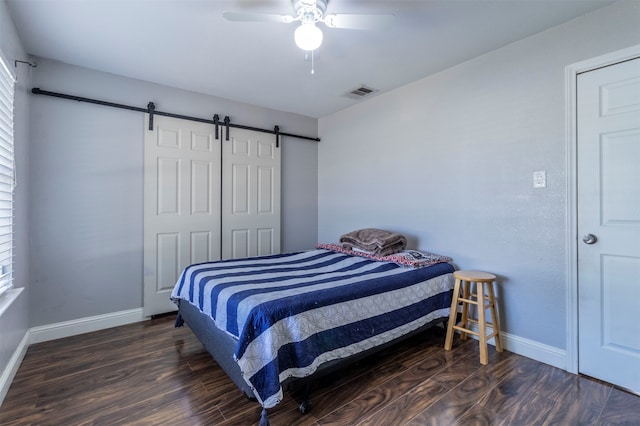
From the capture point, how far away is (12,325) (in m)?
2.04

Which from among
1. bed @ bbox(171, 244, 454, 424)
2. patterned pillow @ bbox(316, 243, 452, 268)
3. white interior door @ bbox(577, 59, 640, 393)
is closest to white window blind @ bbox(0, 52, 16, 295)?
bed @ bbox(171, 244, 454, 424)

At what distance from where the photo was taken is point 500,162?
8.16 feet

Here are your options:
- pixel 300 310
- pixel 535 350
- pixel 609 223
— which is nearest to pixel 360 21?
pixel 300 310

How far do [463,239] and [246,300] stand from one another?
205 centimetres

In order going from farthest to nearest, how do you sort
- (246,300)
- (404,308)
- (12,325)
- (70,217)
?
1. (70,217)
2. (404,308)
3. (12,325)
4. (246,300)

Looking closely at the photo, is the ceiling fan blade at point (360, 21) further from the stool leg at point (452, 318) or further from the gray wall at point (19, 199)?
the gray wall at point (19, 199)

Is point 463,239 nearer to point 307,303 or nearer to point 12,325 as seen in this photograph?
point 307,303

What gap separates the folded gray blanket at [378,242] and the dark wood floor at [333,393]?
91 centimetres

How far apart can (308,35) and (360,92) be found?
1.79 meters

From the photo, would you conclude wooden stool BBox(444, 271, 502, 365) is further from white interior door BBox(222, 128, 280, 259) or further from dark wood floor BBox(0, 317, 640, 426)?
white interior door BBox(222, 128, 280, 259)

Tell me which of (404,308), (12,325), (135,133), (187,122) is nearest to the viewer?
(12,325)

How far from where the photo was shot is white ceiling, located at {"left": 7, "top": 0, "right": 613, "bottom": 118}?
196 cm

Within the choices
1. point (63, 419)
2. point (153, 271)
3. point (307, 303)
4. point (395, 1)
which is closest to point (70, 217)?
point (153, 271)

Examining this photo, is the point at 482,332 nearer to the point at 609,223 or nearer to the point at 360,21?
the point at 609,223
